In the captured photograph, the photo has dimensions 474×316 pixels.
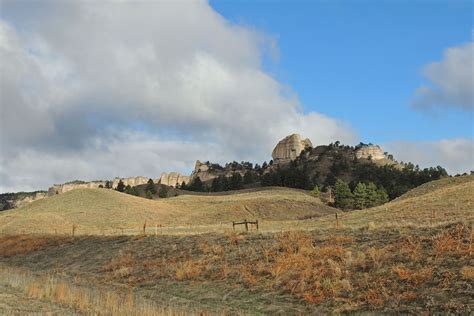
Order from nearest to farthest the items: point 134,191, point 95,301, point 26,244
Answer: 1. point 95,301
2. point 26,244
3. point 134,191

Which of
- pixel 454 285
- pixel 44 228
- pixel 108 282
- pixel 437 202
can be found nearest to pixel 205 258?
pixel 108 282

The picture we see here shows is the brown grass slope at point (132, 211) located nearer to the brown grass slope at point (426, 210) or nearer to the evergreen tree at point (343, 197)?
the evergreen tree at point (343, 197)

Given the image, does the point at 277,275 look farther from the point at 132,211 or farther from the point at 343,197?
the point at 343,197

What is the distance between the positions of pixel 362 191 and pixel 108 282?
291 feet

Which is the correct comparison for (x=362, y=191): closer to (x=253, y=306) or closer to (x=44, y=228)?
(x=44, y=228)

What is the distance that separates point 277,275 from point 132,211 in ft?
264

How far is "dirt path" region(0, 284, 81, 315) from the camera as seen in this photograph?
1532cm

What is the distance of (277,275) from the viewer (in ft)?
74.6

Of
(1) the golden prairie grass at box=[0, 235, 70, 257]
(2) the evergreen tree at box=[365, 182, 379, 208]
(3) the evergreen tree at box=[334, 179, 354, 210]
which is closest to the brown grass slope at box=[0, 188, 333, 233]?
(3) the evergreen tree at box=[334, 179, 354, 210]

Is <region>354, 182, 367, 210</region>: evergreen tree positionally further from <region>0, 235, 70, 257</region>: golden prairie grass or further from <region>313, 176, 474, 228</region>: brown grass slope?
<region>0, 235, 70, 257</region>: golden prairie grass

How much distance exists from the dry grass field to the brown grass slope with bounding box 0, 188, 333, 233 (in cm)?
4728

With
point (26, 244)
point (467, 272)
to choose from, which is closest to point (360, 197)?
point (26, 244)

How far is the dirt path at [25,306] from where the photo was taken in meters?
15.3

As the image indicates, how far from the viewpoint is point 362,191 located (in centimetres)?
10906
